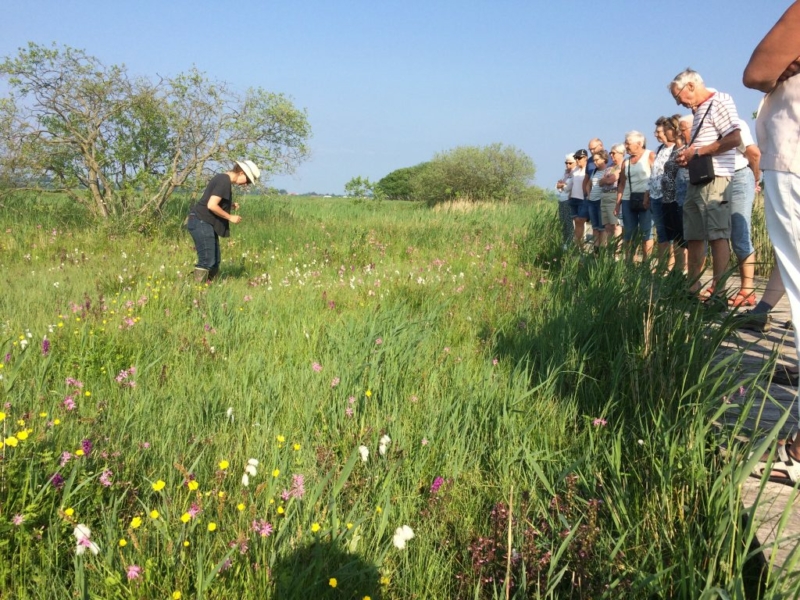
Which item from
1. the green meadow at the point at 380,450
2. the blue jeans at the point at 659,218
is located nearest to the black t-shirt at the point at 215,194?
the green meadow at the point at 380,450

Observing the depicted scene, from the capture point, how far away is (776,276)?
4.94 metres

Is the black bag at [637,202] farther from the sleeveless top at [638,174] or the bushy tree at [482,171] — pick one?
the bushy tree at [482,171]

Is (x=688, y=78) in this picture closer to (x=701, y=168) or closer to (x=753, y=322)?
(x=701, y=168)

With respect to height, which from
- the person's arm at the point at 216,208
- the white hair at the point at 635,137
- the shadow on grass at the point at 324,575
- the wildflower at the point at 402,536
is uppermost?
the white hair at the point at 635,137

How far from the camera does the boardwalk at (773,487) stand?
70.9 inches

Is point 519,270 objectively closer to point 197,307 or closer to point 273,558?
point 197,307

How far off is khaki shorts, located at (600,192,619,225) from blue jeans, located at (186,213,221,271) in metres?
6.09

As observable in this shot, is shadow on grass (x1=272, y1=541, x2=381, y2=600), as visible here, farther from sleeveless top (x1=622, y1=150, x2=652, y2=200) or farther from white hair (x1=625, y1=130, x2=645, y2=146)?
white hair (x1=625, y1=130, x2=645, y2=146)

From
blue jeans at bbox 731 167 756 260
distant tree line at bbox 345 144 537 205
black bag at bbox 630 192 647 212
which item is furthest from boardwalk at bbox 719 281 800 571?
distant tree line at bbox 345 144 537 205

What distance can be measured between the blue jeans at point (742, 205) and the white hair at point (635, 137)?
9.08ft

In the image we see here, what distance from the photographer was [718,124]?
19.1ft

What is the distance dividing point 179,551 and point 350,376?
1.66 meters

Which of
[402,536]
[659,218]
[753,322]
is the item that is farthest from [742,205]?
[402,536]

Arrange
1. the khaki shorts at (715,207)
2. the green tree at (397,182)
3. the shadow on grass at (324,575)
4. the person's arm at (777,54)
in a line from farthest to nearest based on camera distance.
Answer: the green tree at (397,182) → the khaki shorts at (715,207) → the person's arm at (777,54) → the shadow on grass at (324,575)
